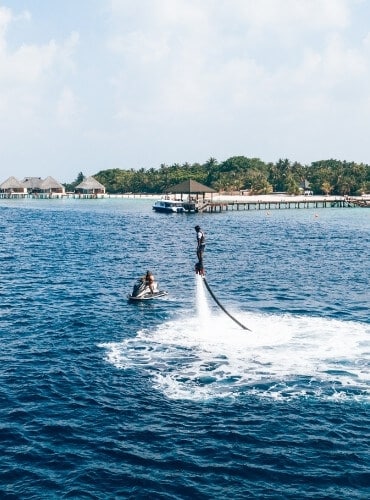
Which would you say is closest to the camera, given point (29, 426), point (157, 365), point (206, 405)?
point (29, 426)

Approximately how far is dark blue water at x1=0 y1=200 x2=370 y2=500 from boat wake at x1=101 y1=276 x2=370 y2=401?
112 mm

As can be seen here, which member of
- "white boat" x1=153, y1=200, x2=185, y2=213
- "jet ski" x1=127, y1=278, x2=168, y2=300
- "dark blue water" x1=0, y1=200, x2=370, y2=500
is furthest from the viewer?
"white boat" x1=153, y1=200, x2=185, y2=213

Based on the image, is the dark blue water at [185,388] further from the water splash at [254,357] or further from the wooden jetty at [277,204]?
the wooden jetty at [277,204]

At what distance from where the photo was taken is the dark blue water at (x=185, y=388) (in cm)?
1938

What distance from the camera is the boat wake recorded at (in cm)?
2652

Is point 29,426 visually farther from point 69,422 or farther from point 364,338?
point 364,338

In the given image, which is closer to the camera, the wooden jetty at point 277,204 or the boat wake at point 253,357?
the boat wake at point 253,357

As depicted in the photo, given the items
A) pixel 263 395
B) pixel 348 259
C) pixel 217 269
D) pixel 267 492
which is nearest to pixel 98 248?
pixel 217 269

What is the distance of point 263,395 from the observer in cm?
2569

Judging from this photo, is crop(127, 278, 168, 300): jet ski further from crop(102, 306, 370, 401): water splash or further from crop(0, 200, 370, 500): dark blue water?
crop(102, 306, 370, 401): water splash

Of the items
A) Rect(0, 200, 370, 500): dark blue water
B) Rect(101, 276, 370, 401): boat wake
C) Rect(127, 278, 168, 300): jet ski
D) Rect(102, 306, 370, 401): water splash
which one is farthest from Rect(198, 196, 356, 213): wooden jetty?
Rect(102, 306, 370, 401): water splash

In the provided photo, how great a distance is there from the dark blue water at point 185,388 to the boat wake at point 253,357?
0.11m

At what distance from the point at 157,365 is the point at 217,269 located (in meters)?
34.5

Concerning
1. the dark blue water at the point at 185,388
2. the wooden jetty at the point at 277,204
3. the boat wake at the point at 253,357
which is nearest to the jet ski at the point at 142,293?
the dark blue water at the point at 185,388
